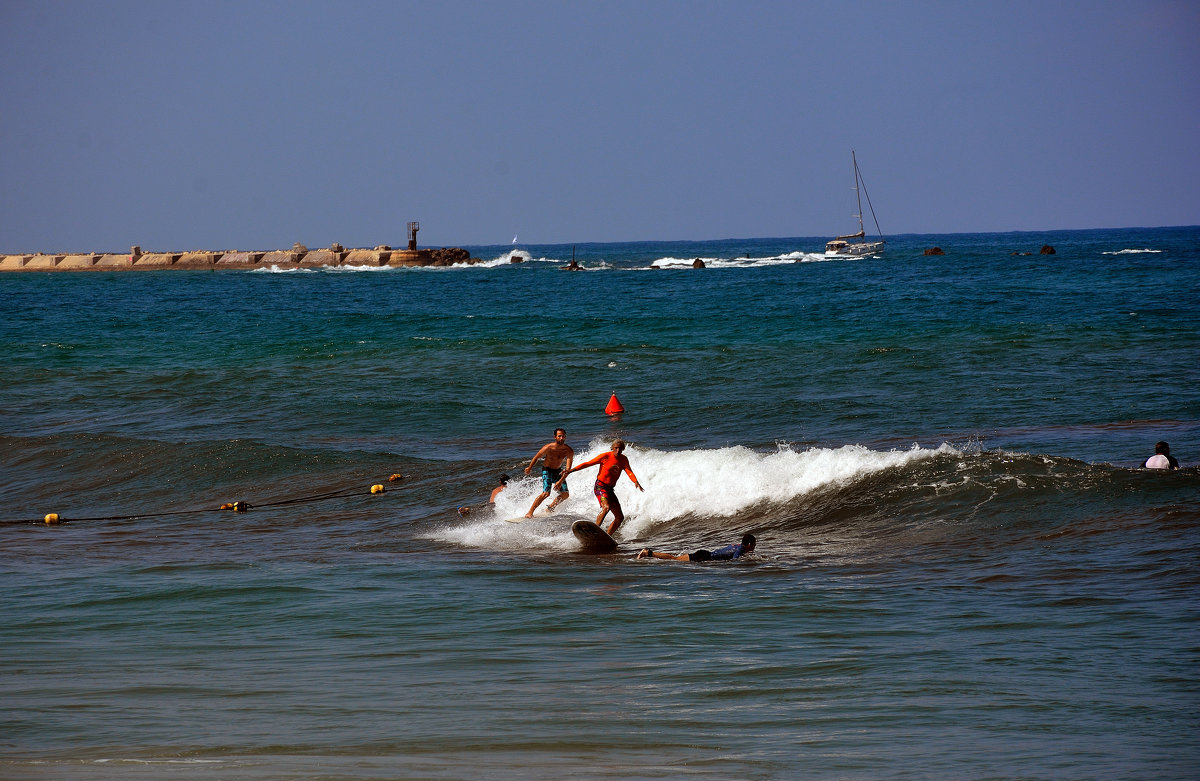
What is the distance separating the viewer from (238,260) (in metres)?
137

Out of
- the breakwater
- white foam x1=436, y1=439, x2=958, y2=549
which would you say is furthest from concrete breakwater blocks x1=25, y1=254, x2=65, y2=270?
white foam x1=436, y1=439, x2=958, y2=549

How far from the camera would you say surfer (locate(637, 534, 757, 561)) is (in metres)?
13.4

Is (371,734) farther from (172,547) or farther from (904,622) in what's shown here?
(172,547)

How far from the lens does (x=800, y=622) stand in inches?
397

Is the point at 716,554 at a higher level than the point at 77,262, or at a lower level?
lower

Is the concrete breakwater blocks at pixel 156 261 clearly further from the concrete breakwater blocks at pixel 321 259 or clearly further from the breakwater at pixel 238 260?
the concrete breakwater blocks at pixel 321 259

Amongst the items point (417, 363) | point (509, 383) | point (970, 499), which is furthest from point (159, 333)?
point (970, 499)

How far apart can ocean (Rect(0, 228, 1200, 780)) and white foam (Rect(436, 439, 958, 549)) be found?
7 centimetres

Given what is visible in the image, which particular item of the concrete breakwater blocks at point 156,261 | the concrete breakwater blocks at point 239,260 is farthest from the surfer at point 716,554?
the concrete breakwater blocks at point 156,261

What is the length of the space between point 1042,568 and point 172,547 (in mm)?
11079

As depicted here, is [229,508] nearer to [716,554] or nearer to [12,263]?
[716,554]

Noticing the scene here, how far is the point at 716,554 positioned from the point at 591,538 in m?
1.79

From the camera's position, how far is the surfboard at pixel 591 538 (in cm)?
1435

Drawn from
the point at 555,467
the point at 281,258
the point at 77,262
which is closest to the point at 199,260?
the point at 281,258
